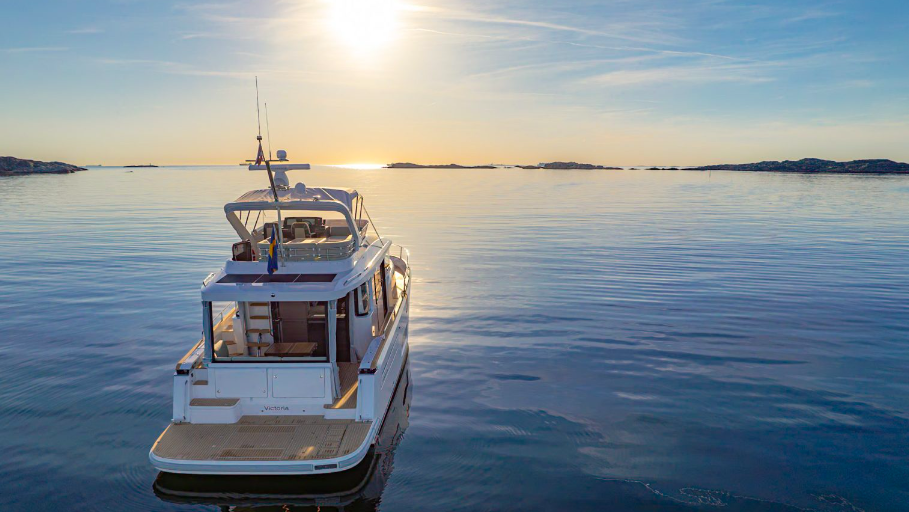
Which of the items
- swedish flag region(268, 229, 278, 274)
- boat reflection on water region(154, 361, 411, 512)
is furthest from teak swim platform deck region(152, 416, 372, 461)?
swedish flag region(268, 229, 278, 274)

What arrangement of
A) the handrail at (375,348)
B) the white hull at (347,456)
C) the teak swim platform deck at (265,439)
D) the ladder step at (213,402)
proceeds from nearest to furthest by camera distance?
the white hull at (347,456)
the teak swim platform deck at (265,439)
the ladder step at (213,402)
the handrail at (375,348)

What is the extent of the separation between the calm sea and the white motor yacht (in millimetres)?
979

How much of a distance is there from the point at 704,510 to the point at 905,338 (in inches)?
488

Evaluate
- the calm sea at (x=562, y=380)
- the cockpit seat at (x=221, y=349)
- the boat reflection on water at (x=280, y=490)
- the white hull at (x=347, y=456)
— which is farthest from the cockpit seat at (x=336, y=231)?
the boat reflection on water at (x=280, y=490)

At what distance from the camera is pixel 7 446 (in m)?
11.0

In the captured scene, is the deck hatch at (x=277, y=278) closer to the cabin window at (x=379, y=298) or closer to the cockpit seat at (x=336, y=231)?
the cabin window at (x=379, y=298)

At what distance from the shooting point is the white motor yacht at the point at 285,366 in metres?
9.10

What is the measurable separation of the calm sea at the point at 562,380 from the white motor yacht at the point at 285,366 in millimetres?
979

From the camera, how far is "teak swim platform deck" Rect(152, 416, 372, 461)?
29.4ft

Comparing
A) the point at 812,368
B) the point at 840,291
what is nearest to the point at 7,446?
the point at 812,368

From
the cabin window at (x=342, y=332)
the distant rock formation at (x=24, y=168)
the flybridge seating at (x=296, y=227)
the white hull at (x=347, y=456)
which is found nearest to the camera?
the white hull at (x=347, y=456)

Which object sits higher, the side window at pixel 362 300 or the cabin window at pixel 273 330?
the side window at pixel 362 300

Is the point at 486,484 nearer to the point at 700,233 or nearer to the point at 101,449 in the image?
the point at 101,449

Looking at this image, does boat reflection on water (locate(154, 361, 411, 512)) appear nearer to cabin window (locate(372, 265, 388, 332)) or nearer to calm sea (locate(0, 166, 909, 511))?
calm sea (locate(0, 166, 909, 511))
